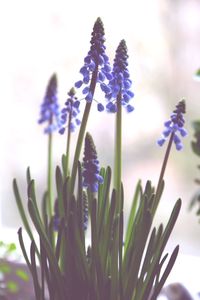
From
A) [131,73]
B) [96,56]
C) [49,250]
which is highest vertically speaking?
[131,73]

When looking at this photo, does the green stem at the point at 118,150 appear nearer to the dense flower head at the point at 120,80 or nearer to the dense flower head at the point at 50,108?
the dense flower head at the point at 120,80

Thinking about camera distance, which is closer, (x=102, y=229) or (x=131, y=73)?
(x=102, y=229)

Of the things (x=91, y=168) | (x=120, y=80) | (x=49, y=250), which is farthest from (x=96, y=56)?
(x=49, y=250)

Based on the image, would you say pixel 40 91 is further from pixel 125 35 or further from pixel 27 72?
pixel 125 35

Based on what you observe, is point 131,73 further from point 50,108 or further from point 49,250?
point 49,250

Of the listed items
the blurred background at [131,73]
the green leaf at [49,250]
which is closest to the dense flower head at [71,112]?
the green leaf at [49,250]
